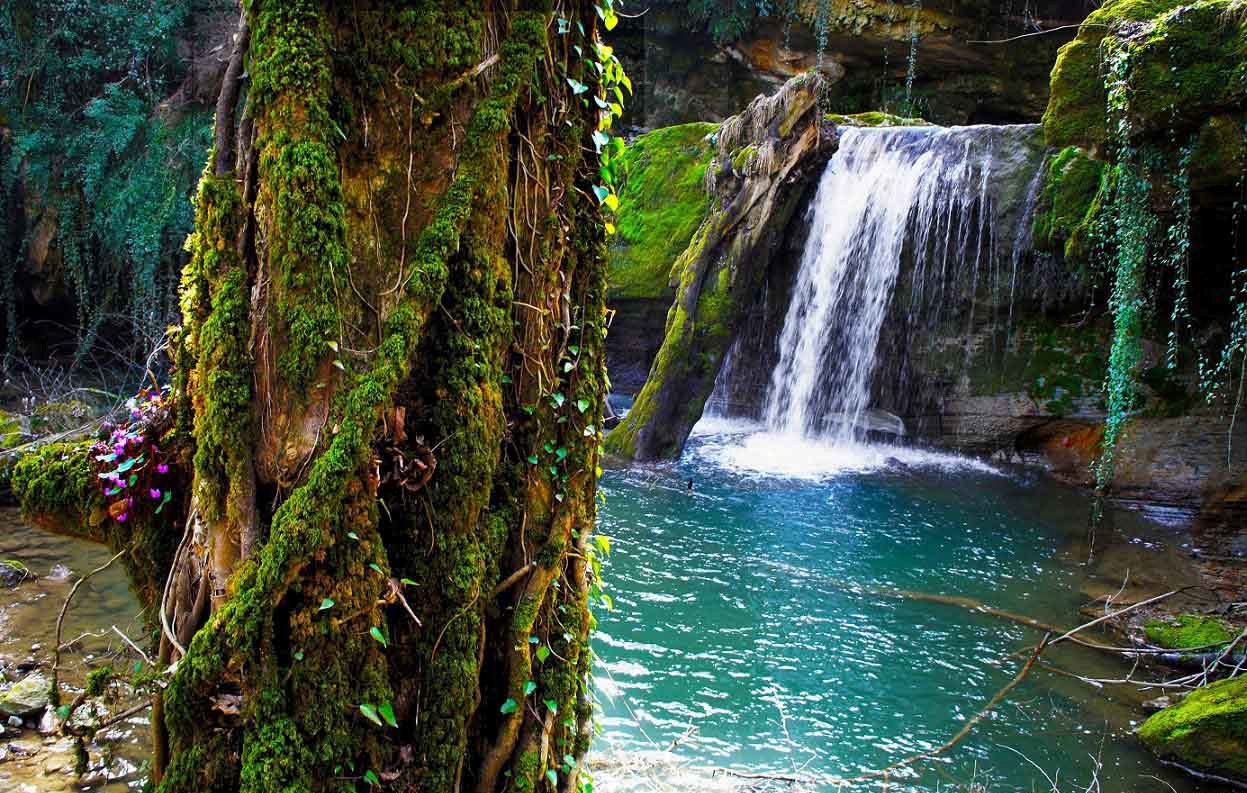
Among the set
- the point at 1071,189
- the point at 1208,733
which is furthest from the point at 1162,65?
the point at 1208,733

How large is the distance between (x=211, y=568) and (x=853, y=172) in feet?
33.9

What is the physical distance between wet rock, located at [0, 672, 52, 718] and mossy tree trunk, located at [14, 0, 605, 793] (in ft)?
6.17

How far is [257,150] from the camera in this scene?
1.90 metres

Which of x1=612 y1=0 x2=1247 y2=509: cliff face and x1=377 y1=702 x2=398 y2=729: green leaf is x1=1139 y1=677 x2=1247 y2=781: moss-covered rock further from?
x1=377 y1=702 x2=398 y2=729: green leaf

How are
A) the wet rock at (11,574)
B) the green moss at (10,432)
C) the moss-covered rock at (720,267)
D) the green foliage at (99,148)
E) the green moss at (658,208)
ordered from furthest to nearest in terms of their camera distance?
the green moss at (658,208)
the green foliage at (99,148)
the moss-covered rock at (720,267)
the green moss at (10,432)
the wet rock at (11,574)

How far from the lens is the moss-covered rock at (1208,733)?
13.0ft

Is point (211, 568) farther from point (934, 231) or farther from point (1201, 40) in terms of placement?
point (934, 231)

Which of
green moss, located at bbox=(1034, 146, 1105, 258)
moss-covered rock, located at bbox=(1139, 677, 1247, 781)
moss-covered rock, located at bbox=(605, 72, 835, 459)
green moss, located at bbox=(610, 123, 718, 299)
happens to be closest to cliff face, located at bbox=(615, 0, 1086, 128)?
green moss, located at bbox=(610, 123, 718, 299)

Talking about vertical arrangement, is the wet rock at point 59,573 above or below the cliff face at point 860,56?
below

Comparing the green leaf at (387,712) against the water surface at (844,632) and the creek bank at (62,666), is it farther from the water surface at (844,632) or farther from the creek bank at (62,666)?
the water surface at (844,632)

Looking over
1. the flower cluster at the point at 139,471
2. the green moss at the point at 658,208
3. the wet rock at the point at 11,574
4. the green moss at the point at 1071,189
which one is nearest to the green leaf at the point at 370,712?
the flower cluster at the point at 139,471

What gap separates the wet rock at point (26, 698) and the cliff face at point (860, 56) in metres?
14.9

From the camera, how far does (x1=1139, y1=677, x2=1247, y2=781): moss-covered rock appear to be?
156 inches

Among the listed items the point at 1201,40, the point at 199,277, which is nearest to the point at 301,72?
the point at 199,277
